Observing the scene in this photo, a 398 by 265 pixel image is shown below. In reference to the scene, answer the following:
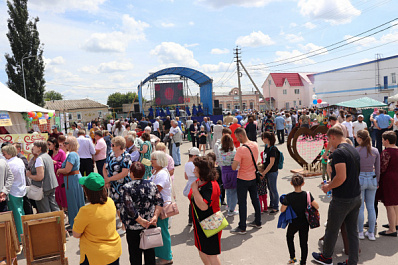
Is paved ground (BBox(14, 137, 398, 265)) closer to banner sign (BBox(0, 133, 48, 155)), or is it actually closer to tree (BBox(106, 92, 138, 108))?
banner sign (BBox(0, 133, 48, 155))

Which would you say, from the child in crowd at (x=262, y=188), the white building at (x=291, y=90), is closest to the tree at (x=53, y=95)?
the white building at (x=291, y=90)

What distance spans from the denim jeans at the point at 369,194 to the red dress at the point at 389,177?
0.80 ft

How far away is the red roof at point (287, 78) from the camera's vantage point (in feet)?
186

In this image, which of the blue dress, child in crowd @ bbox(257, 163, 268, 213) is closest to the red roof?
child in crowd @ bbox(257, 163, 268, 213)

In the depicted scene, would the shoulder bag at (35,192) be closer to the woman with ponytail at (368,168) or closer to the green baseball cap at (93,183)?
the green baseball cap at (93,183)

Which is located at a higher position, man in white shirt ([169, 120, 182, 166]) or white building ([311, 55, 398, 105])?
white building ([311, 55, 398, 105])

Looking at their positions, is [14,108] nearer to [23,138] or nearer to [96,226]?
[23,138]

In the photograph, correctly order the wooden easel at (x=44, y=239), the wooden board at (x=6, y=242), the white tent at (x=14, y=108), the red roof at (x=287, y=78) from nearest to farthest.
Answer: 1. the wooden easel at (x=44, y=239)
2. the wooden board at (x=6, y=242)
3. the white tent at (x=14, y=108)
4. the red roof at (x=287, y=78)

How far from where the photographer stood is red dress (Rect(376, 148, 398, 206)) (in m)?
4.48

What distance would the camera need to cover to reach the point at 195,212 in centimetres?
331

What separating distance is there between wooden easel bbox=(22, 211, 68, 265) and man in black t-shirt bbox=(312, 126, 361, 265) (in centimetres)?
330

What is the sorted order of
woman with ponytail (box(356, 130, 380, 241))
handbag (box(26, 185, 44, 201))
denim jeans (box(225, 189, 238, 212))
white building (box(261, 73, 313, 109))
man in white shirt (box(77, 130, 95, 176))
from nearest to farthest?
woman with ponytail (box(356, 130, 380, 241)) → handbag (box(26, 185, 44, 201)) → denim jeans (box(225, 189, 238, 212)) → man in white shirt (box(77, 130, 95, 176)) → white building (box(261, 73, 313, 109))

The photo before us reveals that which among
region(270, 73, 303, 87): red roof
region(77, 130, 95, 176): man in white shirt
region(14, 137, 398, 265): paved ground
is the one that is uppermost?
region(270, 73, 303, 87): red roof

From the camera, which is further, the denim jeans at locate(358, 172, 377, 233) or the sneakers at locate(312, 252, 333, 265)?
the denim jeans at locate(358, 172, 377, 233)
